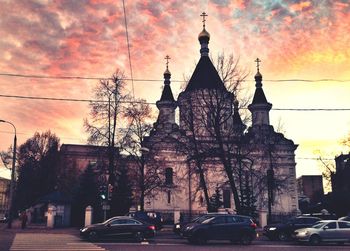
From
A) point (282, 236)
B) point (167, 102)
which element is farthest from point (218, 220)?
point (167, 102)

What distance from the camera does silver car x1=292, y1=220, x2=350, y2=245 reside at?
2184 centimetres

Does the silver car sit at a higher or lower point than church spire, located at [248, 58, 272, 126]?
lower

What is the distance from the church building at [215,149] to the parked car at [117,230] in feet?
38.8

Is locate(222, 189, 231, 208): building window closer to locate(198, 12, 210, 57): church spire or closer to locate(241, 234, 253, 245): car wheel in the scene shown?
locate(198, 12, 210, 57): church spire

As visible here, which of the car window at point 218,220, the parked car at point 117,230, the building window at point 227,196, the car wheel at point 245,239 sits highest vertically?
the building window at point 227,196

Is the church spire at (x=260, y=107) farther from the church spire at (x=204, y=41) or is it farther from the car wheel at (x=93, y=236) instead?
the car wheel at (x=93, y=236)

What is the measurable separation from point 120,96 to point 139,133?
12.7 feet

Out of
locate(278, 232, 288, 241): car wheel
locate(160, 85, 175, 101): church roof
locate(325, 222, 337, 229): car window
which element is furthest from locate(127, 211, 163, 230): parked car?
locate(160, 85, 175, 101): church roof

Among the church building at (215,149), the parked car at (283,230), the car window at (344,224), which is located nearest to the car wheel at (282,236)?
the parked car at (283,230)

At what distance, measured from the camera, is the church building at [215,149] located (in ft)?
109

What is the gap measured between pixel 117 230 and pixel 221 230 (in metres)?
5.93

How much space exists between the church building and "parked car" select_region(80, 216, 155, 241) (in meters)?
11.8

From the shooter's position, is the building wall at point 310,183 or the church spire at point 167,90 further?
the building wall at point 310,183

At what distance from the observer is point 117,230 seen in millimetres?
21656
